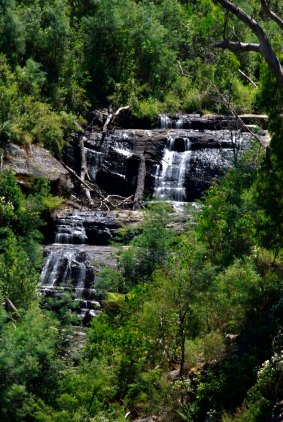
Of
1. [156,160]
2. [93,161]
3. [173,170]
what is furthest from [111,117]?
[173,170]

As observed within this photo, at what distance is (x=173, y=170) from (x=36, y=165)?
19.1 ft

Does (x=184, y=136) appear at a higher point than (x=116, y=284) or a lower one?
higher

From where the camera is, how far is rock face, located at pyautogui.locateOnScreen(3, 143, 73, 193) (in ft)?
85.8

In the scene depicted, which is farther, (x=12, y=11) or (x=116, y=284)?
(x=12, y=11)

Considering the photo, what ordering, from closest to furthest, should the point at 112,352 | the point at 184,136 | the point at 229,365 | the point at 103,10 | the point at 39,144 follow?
1. the point at 229,365
2. the point at 112,352
3. the point at 39,144
4. the point at 184,136
5. the point at 103,10

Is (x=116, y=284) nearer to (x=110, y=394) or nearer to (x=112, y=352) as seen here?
(x=112, y=352)

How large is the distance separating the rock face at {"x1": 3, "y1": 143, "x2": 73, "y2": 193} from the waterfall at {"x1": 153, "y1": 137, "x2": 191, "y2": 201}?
12.1 ft

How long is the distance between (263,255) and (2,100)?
1408 cm

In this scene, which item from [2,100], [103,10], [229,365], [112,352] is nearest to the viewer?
[229,365]

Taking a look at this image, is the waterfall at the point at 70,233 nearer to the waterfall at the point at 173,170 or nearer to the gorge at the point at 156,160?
the gorge at the point at 156,160

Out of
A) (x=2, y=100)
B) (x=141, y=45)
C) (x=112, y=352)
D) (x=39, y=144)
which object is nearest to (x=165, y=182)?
(x=39, y=144)

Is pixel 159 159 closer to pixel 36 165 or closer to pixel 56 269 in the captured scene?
pixel 36 165

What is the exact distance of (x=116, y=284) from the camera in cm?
1859

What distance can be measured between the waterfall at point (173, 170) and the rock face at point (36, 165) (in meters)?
3.68
